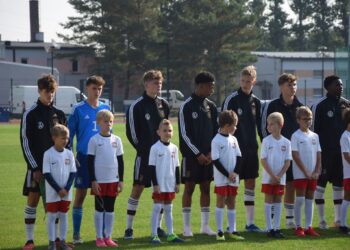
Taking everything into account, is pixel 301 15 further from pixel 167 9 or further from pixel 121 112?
pixel 121 112

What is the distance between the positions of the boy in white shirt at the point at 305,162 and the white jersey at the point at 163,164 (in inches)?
72.7

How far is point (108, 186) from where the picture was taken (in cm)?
965

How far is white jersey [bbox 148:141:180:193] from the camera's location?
32.2ft

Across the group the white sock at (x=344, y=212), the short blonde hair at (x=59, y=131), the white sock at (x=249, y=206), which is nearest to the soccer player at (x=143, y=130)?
the white sock at (x=249, y=206)

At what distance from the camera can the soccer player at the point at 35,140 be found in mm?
9336

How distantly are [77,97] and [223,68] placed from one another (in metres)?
17.2

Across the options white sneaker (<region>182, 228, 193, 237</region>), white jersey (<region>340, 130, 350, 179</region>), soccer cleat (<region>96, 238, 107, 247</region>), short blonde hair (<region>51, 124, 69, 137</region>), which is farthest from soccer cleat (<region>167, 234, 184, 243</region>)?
white jersey (<region>340, 130, 350, 179</region>)

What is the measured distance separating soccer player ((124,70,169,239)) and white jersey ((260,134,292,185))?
148 centimetres

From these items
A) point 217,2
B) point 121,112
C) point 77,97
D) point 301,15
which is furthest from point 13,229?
point 301,15

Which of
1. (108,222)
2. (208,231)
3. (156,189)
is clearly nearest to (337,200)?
(208,231)

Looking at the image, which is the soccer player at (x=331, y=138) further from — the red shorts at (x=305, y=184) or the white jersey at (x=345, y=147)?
the red shorts at (x=305, y=184)

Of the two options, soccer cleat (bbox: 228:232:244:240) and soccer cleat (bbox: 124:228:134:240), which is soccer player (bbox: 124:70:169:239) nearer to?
soccer cleat (bbox: 124:228:134:240)

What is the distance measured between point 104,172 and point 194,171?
141 cm

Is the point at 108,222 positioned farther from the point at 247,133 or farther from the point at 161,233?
the point at 247,133
